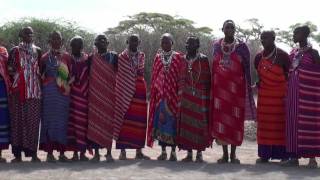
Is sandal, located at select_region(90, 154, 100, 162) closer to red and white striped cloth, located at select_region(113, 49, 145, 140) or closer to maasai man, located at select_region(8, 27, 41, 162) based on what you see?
red and white striped cloth, located at select_region(113, 49, 145, 140)

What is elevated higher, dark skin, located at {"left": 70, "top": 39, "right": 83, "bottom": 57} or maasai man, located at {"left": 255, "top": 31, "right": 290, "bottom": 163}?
dark skin, located at {"left": 70, "top": 39, "right": 83, "bottom": 57}

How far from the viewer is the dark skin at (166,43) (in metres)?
7.92

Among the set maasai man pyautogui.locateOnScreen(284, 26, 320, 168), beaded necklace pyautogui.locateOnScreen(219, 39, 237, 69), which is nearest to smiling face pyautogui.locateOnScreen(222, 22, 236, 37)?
beaded necklace pyautogui.locateOnScreen(219, 39, 237, 69)

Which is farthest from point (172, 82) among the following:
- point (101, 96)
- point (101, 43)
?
point (101, 43)

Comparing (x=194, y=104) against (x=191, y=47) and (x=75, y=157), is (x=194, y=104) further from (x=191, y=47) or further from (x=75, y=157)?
(x=75, y=157)

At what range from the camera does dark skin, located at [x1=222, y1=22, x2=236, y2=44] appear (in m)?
7.69

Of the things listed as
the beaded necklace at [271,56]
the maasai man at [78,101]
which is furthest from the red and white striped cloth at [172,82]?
the beaded necklace at [271,56]

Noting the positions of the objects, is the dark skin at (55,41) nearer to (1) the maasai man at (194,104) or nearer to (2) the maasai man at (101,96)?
(2) the maasai man at (101,96)

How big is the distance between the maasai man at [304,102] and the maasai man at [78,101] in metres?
2.84

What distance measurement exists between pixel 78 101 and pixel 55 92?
345mm

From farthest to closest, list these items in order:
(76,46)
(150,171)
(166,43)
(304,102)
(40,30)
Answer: (40,30) < (166,43) < (76,46) < (304,102) < (150,171)

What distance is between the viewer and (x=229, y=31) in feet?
25.2

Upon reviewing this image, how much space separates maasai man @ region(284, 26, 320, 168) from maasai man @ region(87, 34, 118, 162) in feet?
8.22

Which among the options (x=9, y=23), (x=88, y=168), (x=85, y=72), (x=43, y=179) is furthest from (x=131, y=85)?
(x=9, y=23)
